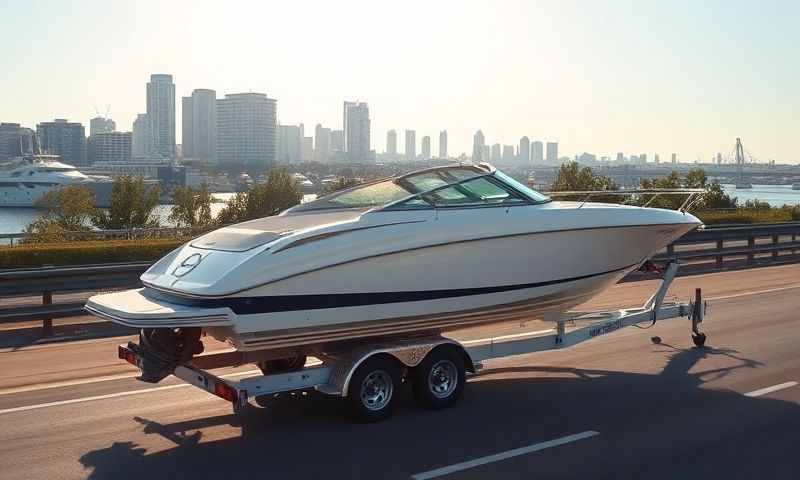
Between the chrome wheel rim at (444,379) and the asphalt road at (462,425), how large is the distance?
0.69 ft

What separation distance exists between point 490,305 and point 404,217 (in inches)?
52.9

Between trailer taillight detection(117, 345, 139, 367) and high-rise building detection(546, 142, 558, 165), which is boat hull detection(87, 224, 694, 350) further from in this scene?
high-rise building detection(546, 142, 558, 165)

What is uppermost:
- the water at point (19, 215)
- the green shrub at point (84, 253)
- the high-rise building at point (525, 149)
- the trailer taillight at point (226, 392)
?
the high-rise building at point (525, 149)

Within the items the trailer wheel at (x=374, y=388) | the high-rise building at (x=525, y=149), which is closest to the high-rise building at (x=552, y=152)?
the high-rise building at (x=525, y=149)

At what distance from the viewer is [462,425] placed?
7863 millimetres

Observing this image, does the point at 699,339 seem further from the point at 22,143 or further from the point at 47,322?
the point at 22,143

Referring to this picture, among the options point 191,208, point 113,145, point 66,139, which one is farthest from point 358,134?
point 66,139

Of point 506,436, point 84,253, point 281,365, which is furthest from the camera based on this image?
point 84,253

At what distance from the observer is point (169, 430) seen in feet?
25.1

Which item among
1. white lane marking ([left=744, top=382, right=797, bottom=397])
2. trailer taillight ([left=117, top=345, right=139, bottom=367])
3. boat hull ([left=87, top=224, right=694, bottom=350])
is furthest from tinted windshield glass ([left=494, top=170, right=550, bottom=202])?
trailer taillight ([left=117, top=345, right=139, bottom=367])

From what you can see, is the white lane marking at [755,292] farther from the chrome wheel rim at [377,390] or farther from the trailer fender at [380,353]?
the chrome wheel rim at [377,390]

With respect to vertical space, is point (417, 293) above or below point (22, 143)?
below

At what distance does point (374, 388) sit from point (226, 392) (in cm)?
148

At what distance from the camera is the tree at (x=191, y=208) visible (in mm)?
47719
